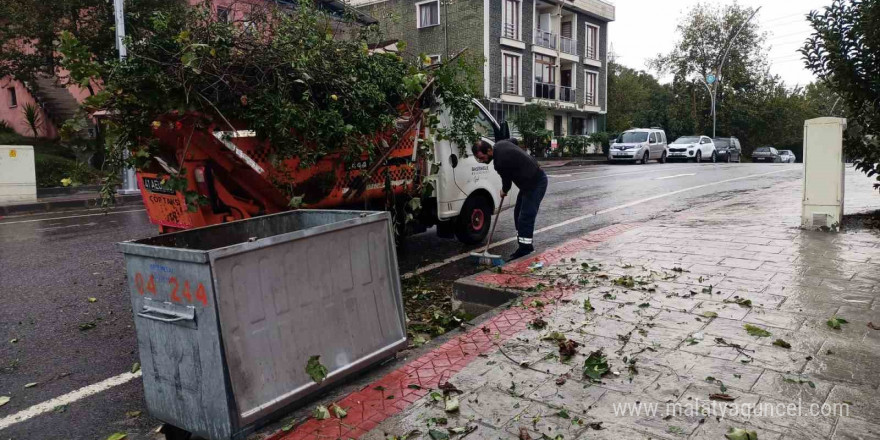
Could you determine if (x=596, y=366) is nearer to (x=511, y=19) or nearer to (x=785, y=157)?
(x=511, y=19)

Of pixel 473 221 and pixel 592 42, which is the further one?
pixel 592 42

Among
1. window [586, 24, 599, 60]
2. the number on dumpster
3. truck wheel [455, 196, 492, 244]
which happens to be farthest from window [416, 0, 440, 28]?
the number on dumpster

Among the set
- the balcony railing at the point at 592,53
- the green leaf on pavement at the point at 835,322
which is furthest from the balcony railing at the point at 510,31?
the green leaf on pavement at the point at 835,322

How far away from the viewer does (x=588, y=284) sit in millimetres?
Result: 5648

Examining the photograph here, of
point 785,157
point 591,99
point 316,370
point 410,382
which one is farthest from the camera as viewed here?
point 785,157

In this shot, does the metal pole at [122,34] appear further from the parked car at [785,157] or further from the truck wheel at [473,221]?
the parked car at [785,157]

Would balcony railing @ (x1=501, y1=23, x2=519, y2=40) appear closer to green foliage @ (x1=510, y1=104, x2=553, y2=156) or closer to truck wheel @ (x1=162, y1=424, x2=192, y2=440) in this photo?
green foliage @ (x1=510, y1=104, x2=553, y2=156)

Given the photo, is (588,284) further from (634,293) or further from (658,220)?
(658,220)

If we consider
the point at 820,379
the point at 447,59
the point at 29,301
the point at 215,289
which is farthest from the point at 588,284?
the point at 29,301

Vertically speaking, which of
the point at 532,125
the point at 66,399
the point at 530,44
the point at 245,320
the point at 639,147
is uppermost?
the point at 530,44

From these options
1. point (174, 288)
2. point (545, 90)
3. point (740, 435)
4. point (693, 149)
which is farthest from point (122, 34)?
point (693, 149)

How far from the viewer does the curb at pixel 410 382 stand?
123 inches

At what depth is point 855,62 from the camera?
7.98 meters

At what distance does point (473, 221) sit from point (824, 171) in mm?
4765
